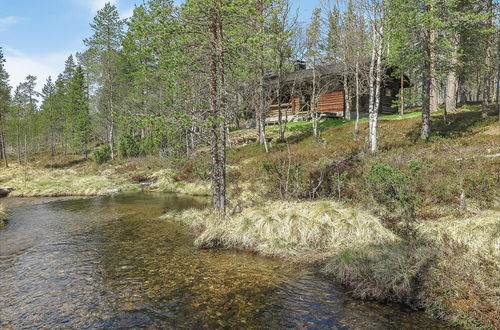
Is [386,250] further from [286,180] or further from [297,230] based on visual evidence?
[286,180]

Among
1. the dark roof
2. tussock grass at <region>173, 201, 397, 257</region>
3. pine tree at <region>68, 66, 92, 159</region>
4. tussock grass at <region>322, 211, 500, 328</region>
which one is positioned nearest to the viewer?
tussock grass at <region>322, 211, 500, 328</region>

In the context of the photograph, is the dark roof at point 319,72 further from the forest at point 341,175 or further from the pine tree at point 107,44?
the pine tree at point 107,44

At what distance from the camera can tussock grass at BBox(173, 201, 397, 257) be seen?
9.82 metres

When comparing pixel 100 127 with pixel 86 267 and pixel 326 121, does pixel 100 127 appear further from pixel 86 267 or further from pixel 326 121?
pixel 86 267

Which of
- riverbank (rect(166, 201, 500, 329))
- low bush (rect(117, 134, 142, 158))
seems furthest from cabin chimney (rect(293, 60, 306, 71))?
riverbank (rect(166, 201, 500, 329))

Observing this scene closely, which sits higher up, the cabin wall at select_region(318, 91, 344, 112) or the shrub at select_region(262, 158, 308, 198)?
the cabin wall at select_region(318, 91, 344, 112)

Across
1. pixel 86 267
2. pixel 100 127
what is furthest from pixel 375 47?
pixel 100 127

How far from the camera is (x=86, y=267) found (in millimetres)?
9273

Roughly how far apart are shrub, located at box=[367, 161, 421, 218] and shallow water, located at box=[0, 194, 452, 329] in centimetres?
523

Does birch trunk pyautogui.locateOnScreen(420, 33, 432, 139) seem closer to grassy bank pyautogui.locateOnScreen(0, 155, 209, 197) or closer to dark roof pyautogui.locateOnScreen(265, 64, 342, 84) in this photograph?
dark roof pyautogui.locateOnScreen(265, 64, 342, 84)

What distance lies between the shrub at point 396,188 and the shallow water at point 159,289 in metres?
5.23

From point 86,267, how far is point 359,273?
24.2 ft

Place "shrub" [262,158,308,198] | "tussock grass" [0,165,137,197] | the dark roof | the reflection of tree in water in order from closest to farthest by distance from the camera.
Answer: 1. the reflection of tree in water
2. "shrub" [262,158,308,198]
3. "tussock grass" [0,165,137,197]
4. the dark roof

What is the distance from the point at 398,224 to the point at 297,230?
355cm
